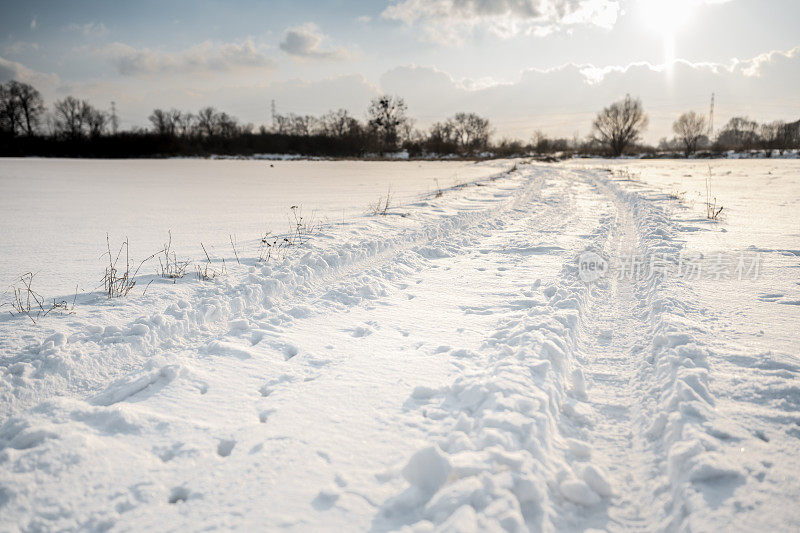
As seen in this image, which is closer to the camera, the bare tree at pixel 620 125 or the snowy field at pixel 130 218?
the snowy field at pixel 130 218

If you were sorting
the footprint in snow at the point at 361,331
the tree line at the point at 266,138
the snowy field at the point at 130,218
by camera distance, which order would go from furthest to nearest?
1. the tree line at the point at 266,138
2. the snowy field at the point at 130,218
3. the footprint in snow at the point at 361,331

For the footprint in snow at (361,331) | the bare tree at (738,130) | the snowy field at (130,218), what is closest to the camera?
the footprint in snow at (361,331)

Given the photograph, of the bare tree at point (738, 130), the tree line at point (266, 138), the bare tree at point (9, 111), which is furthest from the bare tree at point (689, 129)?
the bare tree at point (9, 111)

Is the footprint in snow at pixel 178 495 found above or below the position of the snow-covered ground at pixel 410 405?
below

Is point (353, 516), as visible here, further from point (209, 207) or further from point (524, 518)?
point (209, 207)

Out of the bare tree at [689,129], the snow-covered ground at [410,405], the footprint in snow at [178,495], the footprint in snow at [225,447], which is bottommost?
the footprint in snow at [178,495]

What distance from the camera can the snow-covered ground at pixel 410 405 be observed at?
198 cm

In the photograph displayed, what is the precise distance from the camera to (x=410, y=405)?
278 centimetres

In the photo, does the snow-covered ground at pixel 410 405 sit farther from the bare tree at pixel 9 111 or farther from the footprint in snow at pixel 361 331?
the bare tree at pixel 9 111

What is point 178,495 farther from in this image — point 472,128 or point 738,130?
point 738,130

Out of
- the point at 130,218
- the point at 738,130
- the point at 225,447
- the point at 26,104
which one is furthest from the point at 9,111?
the point at 738,130

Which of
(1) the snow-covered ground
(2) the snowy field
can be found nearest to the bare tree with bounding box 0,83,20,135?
(2) the snowy field

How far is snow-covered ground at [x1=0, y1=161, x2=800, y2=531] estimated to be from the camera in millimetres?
1982

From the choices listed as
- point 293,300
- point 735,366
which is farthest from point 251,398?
point 735,366
